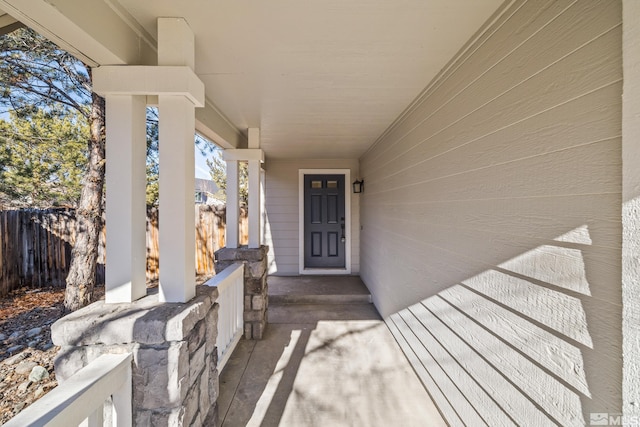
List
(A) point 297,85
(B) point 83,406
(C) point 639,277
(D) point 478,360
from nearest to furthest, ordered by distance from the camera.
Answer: (C) point 639,277, (B) point 83,406, (D) point 478,360, (A) point 297,85

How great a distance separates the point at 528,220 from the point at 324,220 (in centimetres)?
426

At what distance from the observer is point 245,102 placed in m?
2.43

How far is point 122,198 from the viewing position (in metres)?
1.35

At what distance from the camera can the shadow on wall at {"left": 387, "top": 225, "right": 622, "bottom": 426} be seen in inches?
35.0

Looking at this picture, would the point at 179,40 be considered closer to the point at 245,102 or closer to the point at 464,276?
the point at 245,102

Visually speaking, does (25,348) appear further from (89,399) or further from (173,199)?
(173,199)

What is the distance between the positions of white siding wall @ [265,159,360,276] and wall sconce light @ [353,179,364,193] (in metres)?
0.15

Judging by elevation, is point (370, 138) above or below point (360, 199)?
above

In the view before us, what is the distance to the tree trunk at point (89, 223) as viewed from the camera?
334 cm

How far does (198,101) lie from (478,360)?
2139 mm

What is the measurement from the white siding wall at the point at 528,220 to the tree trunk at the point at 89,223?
387 centimetres

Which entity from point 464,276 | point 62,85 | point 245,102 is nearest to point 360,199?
point 245,102

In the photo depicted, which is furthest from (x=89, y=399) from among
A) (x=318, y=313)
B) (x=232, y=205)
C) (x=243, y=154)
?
(x=318, y=313)

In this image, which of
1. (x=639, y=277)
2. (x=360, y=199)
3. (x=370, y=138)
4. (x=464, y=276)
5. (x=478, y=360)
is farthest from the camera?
(x=360, y=199)
